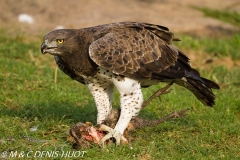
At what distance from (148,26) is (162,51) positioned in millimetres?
374

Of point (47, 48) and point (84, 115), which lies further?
point (84, 115)

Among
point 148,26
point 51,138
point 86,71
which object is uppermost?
point 148,26

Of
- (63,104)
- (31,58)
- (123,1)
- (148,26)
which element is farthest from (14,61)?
(123,1)

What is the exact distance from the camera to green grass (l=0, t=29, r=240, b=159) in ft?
22.0

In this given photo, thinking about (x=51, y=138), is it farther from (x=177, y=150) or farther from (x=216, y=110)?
Answer: (x=216, y=110)

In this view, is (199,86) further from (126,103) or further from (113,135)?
(113,135)

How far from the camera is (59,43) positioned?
22.1 ft

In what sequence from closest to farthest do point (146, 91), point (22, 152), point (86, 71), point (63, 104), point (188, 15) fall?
point (22, 152) < point (86, 71) < point (63, 104) < point (146, 91) < point (188, 15)

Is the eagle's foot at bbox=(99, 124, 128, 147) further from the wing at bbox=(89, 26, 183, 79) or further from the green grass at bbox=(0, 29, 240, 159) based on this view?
the wing at bbox=(89, 26, 183, 79)

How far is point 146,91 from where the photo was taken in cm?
942

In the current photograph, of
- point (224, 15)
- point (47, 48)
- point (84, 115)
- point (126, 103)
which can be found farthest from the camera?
point (224, 15)

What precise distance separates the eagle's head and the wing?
30 cm

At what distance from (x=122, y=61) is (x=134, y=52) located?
27 cm

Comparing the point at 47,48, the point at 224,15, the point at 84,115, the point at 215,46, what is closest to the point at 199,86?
the point at 84,115
